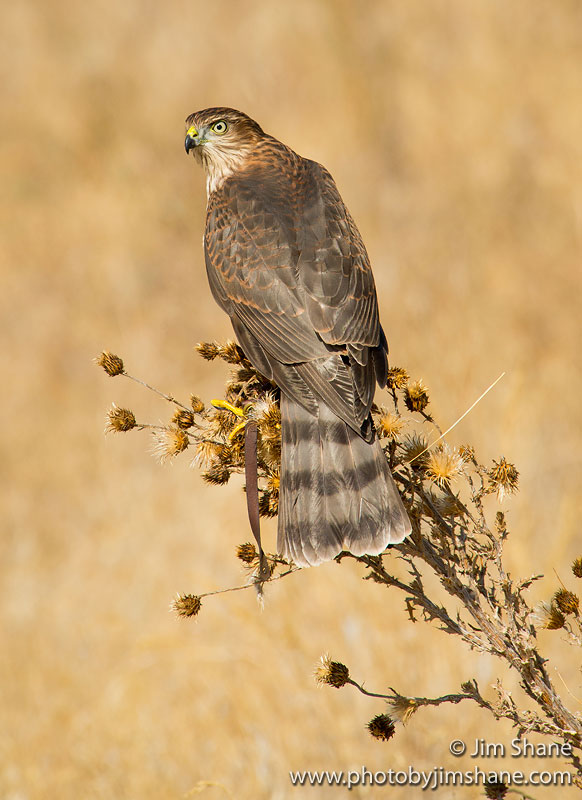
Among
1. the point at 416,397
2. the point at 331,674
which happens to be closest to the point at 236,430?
the point at 416,397

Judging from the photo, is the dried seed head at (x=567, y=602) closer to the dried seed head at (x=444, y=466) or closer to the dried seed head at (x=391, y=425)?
the dried seed head at (x=444, y=466)

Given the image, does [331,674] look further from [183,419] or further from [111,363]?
[111,363]

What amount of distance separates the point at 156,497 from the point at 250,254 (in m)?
4.29

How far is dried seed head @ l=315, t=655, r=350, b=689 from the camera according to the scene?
2008 millimetres

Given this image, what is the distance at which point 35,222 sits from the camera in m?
9.76

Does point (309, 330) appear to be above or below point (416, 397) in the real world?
above

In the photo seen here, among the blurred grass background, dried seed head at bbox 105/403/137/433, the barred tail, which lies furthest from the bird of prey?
the blurred grass background

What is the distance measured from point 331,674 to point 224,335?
18.9 feet

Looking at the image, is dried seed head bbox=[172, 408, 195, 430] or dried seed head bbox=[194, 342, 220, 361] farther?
dried seed head bbox=[194, 342, 220, 361]

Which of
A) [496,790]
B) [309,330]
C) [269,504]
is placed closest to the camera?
[496,790]

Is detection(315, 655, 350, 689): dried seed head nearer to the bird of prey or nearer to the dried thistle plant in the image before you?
the dried thistle plant

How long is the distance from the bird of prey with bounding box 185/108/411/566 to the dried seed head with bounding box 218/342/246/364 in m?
0.04

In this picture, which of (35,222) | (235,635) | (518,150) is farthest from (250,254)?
(35,222)

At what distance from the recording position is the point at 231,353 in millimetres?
2955
